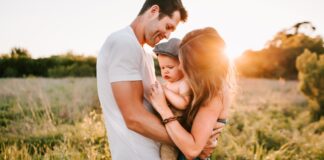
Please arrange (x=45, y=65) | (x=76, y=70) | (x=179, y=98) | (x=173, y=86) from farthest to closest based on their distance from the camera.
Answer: (x=76, y=70), (x=45, y=65), (x=173, y=86), (x=179, y=98)

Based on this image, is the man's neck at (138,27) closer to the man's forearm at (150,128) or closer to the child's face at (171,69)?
the child's face at (171,69)

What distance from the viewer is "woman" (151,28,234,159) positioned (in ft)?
6.88

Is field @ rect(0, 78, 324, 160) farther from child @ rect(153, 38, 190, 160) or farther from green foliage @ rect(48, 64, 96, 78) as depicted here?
green foliage @ rect(48, 64, 96, 78)

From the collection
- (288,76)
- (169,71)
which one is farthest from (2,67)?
(288,76)

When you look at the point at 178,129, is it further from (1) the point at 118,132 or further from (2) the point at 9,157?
(2) the point at 9,157

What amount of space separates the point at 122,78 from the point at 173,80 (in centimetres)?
69

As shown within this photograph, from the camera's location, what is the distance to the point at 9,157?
18.5 ft

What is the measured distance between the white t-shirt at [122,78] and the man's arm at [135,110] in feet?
0.14

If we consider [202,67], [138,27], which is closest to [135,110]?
[202,67]

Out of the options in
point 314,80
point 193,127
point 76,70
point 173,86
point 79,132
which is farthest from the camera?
point 76,70

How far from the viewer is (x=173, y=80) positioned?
2627mm

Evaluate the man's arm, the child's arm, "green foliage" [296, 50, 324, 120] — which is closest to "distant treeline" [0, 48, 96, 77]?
"green foliage" [296, 50, 324, 120]

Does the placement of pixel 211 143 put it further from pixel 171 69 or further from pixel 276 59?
pixel 276 59

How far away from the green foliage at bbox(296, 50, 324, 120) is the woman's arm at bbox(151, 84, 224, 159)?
36.0 feet
